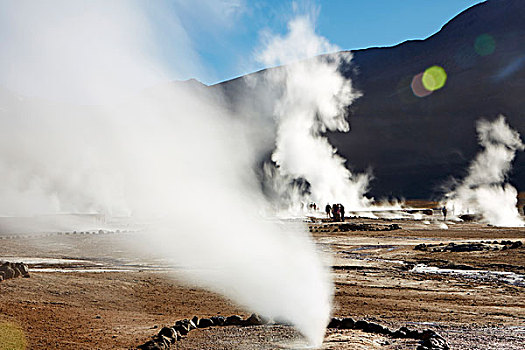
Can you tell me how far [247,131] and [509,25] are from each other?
100682 millimetres

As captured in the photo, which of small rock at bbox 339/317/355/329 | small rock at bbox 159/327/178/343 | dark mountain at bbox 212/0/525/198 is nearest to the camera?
small rock at bbox 159/327/178/343

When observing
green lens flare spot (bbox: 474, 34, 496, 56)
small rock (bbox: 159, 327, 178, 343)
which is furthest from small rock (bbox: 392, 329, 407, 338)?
green lens flare spot (bbox: 474, 34, 496, 56)

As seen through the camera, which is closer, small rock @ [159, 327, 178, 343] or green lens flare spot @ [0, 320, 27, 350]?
green lens flare spot @ [0, 320, 27, 350]

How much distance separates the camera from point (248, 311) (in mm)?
11055

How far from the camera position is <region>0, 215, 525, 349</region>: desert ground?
26.4 ft

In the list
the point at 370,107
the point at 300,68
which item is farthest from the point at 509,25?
the point at 300,68

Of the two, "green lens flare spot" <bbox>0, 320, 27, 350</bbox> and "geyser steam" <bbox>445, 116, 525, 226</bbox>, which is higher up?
"geyser steam" <bbox>445, 116, 525, 226</bbox>

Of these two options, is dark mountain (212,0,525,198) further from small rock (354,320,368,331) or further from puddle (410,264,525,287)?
small rock (354,320,368,331)

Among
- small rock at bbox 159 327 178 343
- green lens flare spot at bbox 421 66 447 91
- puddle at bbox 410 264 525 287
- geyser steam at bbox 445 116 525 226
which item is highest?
green lens flare spot at bbox 421 66 447 91

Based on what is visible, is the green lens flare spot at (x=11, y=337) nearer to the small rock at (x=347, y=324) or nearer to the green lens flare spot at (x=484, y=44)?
the small rock at (x=347, y=324)

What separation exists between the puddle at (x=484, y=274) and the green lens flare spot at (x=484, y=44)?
163 metres

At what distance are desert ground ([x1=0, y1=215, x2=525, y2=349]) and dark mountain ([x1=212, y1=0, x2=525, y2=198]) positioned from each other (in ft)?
324

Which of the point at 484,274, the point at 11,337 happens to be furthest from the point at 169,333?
the point at 484,274

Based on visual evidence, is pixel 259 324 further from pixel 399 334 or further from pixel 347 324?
pixel 399 334
